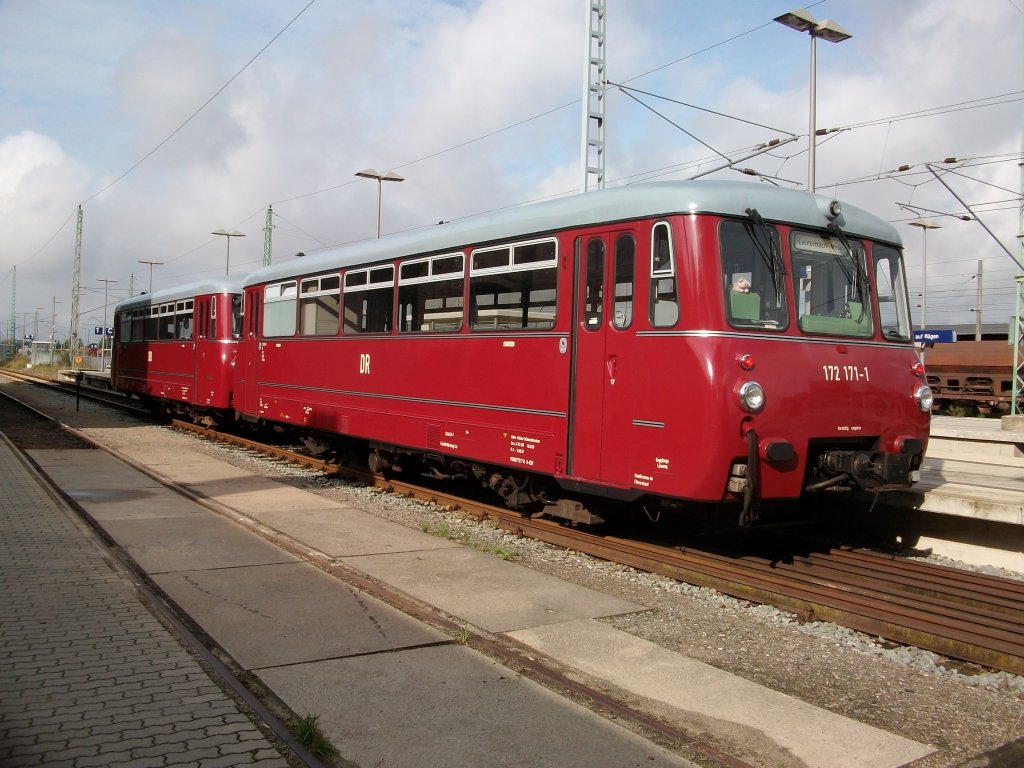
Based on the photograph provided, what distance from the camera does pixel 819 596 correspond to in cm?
672

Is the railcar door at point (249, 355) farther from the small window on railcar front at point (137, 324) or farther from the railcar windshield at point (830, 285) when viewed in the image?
the railcar windshield at point (830, 285)

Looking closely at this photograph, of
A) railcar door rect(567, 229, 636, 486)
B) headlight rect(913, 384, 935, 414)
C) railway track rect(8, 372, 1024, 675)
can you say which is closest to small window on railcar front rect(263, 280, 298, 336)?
railway track rect(8, 372, 1024, 675)

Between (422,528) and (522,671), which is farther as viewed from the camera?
(422,528)

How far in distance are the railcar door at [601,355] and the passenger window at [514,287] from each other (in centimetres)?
38

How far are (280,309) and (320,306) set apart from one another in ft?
5.46

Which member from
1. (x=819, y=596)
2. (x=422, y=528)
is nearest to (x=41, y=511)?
(x=422, y=528)

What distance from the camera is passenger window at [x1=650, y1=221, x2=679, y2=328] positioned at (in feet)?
23.1

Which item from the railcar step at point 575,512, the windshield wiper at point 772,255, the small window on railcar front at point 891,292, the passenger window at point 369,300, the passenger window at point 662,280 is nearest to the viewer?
the passenger window at point 662,280

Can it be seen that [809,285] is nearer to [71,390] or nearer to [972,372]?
[972,372]

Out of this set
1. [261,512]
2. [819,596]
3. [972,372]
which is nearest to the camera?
[819,596]

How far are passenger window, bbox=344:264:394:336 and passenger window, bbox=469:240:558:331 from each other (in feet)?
6.39

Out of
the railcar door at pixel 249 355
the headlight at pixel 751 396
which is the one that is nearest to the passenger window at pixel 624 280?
the headlight at pixel 751 396

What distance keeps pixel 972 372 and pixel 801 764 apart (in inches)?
1261

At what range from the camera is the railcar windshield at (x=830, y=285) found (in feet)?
24.0
